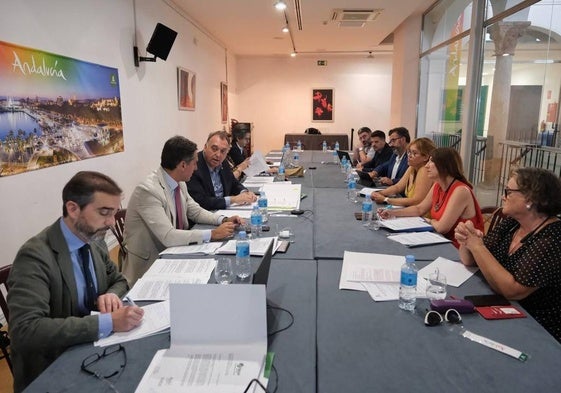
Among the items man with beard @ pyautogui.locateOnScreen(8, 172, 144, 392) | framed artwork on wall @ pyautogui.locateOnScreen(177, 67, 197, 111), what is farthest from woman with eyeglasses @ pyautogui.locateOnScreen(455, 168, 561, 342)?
framed artwork on wall @ pyautogui.locateOnScreen(177, 67, 197, 111)

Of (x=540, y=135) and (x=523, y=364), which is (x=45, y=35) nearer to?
(x=523, y=364)

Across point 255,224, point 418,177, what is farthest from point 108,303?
point 418,177

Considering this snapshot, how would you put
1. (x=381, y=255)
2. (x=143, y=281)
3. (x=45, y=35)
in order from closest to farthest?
(x=143, y=281) < (x=381, y=255) < (x=45, y=35)

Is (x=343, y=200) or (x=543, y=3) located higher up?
(x=543, y=3)

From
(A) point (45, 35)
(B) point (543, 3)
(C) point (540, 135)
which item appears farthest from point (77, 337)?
(B) point (543, 3)

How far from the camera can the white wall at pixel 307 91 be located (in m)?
11.5

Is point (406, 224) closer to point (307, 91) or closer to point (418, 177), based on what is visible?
point (418, 177)

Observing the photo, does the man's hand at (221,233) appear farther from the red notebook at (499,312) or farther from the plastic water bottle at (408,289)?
the red notebook at (499,312)

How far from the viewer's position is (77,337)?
1199mm

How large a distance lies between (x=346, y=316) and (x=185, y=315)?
1.89 feet

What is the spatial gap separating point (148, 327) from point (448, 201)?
1.98 m

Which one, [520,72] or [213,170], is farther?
[520,72]

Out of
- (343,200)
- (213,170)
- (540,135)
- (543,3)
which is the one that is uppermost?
(543,3)

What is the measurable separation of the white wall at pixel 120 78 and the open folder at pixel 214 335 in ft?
7.34
